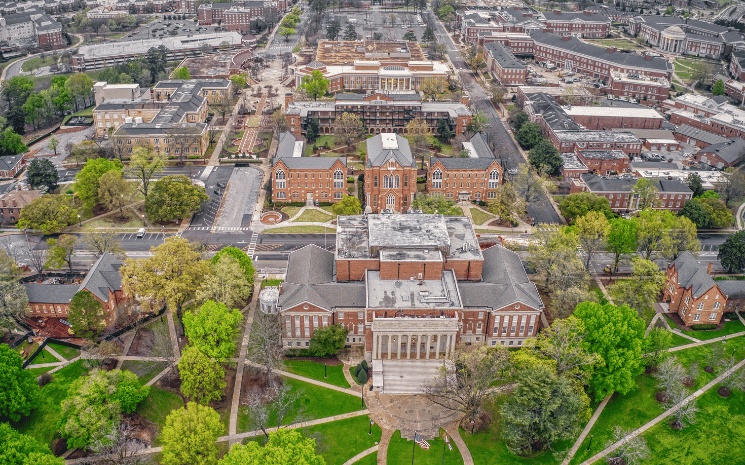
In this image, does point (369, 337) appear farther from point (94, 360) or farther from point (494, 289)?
point (94, 360)

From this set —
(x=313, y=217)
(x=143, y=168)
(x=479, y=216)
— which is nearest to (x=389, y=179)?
(x=313, y=217)

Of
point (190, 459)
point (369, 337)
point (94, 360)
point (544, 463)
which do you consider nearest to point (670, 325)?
point (544, 463)

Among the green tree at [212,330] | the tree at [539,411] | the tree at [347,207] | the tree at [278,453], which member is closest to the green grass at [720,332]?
the tree at [539,411]

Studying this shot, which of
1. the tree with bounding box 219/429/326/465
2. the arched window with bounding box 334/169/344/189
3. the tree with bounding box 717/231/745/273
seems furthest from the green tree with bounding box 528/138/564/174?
the tree with bounding box 219/429/326/465

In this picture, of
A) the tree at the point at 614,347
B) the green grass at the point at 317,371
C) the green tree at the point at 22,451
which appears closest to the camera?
the green tree at the point at 22,451

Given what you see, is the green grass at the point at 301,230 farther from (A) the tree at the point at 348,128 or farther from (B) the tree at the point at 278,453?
(B) the tree at the point at 278,453

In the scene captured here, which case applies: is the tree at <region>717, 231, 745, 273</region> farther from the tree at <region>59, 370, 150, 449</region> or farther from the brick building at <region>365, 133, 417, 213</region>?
the tree at <region>59, 370, 150, 449</region>
